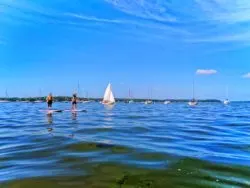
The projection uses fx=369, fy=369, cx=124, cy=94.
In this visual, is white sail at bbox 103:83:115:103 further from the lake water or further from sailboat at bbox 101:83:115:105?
the lake water

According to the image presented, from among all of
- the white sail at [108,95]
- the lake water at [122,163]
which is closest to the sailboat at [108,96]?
the white sail at [108,95]

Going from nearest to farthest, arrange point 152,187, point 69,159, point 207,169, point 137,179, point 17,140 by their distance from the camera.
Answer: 1. point 152,187
2. point 137,179
3. point 207,169
4. point 69,159
5. point 17,140

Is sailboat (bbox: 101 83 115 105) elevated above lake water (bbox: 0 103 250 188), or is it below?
above

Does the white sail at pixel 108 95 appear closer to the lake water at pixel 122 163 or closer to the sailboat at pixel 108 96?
the sailboat at pixel 108 96

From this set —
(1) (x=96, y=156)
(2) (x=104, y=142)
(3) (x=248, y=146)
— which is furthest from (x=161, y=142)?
(1) (x=96, y=156)

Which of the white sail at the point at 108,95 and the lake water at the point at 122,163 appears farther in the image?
the white sail at the point at 108,95

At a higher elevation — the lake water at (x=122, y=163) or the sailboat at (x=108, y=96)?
the sailboat at (x=108, y=96)

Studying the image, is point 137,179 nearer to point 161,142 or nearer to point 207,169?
point 207,169

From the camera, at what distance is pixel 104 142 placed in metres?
16.5

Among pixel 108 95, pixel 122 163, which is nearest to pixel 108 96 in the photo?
pixel 108 95

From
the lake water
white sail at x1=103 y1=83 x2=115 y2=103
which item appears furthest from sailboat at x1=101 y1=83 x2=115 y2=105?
the lake water

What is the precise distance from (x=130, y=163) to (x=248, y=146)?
23.4 ft

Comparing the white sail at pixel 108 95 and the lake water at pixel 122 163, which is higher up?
the white sail at pixel 108 95

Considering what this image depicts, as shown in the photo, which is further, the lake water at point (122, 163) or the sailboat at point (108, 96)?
the sailboat at point (108, 96)
